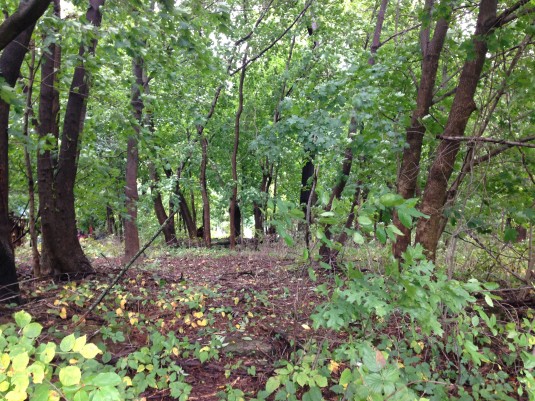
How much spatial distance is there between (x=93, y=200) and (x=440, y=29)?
19.6ft

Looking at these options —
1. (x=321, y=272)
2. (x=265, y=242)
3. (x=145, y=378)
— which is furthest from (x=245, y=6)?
(x=145, y=378)

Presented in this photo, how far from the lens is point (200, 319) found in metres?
4.21

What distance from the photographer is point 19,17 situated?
2543 mm

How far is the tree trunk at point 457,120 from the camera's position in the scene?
406 cm

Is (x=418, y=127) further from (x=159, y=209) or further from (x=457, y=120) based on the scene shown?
(x=159, y=209)

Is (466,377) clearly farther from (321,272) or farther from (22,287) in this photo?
(22,287)

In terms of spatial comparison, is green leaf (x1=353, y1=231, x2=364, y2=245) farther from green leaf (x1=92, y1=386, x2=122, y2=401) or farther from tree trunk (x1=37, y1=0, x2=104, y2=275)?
tree trunk (x1=37, y1=0, x2=104, y2=275)

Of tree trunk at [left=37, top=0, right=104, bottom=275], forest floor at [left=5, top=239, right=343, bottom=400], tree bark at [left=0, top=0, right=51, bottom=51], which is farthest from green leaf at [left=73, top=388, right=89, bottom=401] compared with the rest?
tree trunk at [left=37, top=0, right=104, bottom=275]

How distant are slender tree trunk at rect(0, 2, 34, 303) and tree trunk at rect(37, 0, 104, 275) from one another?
36.2 inches

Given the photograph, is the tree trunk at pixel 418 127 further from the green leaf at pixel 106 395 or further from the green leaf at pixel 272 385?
the green leaf at pixel 106 395

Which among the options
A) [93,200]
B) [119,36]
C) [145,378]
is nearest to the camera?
[145,378]

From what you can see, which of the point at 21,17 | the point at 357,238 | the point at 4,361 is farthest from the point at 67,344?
Result: the point at 21,17

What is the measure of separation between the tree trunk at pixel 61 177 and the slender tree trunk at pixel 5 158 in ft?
3.02

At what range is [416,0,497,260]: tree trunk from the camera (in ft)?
13.3
